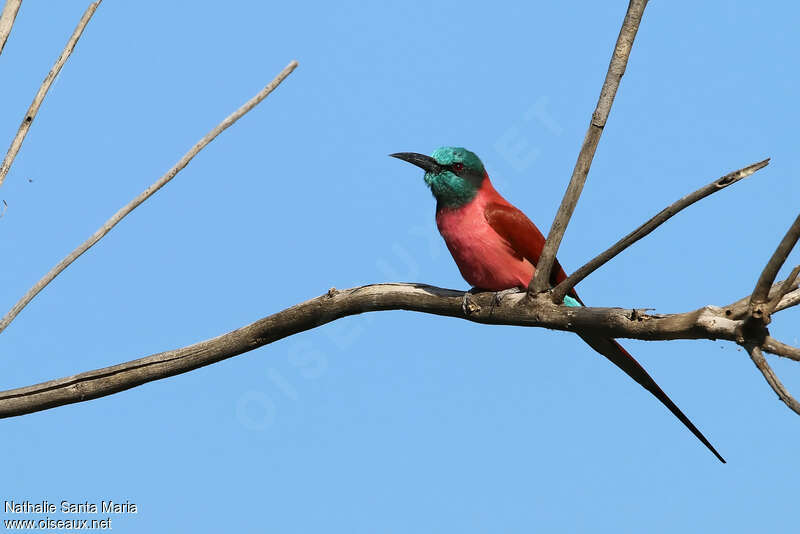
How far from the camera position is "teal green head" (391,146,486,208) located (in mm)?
5336

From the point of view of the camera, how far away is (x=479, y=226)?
5.15 meters

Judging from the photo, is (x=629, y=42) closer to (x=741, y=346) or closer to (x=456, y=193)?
(x=741, y=346)

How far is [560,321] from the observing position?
12.1 feet

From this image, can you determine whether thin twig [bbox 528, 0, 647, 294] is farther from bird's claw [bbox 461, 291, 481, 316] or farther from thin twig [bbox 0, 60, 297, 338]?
thin twig [bbox 0, 60, 297, 338]

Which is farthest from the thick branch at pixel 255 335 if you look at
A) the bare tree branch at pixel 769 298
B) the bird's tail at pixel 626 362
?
the bare tree branch at pixel 769 298

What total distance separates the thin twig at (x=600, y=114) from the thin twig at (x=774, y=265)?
94 cm

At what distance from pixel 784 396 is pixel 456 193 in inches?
113

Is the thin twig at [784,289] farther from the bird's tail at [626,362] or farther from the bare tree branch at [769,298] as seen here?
the bird's tail at [626,362]

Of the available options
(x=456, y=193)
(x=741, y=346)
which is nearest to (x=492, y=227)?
(x=456, y=193)

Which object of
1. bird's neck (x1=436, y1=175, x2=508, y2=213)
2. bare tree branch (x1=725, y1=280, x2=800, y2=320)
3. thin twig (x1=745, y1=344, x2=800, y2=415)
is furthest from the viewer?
bird's neck (x1=436, y1=175, x2=508, y2=213)

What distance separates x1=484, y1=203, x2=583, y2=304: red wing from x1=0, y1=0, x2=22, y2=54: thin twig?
274 centimetres

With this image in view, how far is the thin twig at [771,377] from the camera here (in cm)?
265

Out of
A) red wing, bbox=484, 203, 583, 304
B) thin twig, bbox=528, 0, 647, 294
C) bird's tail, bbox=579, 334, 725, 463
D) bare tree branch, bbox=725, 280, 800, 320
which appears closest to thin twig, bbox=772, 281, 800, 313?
bare tree branch, bbox=725, 280, 800, 320

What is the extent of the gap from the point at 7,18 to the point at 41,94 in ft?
1.06
